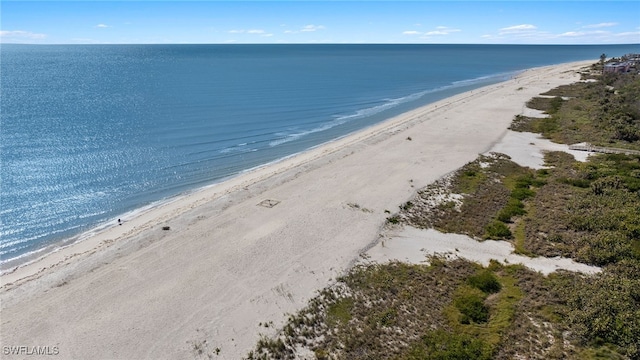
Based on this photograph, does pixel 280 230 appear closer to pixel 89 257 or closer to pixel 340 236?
Answer: pixel 340 236

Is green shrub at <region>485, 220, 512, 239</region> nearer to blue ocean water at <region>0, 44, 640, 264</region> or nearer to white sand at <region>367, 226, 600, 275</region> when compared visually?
white sand at <region>367, 226, 600, 275</region>

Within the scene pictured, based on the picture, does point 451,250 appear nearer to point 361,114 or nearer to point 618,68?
point 361,114

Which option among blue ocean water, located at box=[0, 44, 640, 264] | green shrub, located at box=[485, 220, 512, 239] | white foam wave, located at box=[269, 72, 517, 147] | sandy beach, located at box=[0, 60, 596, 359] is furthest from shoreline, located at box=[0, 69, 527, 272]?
green shrub, located at box=[485, 220, 512, 239]

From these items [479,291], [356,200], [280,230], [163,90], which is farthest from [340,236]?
[163,90]

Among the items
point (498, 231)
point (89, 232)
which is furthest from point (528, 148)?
point (89, 232)

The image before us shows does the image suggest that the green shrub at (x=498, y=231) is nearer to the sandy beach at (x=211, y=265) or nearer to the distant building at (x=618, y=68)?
the sandy beach at (x=211, y=265)

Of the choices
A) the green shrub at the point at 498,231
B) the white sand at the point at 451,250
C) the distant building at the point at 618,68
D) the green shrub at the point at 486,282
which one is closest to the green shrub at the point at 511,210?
the green shrub at the point at 498,231

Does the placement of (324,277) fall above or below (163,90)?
below

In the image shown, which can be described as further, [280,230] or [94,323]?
[280,230]
